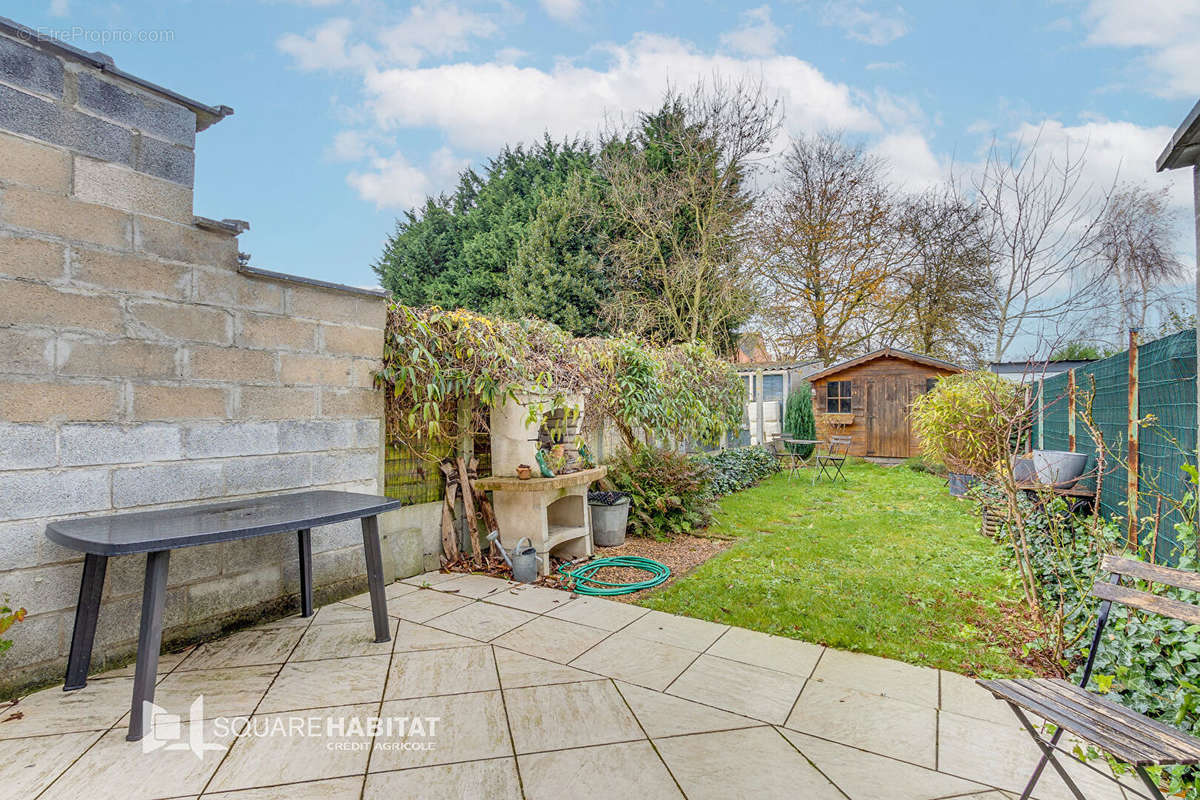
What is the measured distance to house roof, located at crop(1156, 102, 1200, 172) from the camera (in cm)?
189

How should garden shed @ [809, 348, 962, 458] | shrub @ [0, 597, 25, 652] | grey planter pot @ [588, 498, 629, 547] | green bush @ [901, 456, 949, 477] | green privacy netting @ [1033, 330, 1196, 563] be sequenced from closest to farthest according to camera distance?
shrub @ [0, 597, 25, 652], green privacy netting @ [1033, 330, 1196, 563], grey planter pot @ [588, 498, 629, 547], green bush @ [901, 456, 949, 477], garden shed @ [809, 348, 962, 458]

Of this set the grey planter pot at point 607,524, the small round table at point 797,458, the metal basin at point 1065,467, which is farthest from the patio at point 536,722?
the small round table at point 797,458

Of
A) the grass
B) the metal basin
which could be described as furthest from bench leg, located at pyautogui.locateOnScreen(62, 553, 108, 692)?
the metal basin

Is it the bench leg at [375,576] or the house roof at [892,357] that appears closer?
the bench leg at [375,576]

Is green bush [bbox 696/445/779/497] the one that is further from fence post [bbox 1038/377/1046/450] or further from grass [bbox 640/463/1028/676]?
fence post [bbox 1038/377/1046/450]

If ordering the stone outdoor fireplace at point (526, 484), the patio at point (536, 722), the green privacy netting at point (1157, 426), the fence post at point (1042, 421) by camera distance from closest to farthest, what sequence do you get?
the patio at point (536, 722)
the green privacy netting at point (1157, 426)
the stone outdoor fireplace at point (526, 484)
the fence post at point (1042, 421)

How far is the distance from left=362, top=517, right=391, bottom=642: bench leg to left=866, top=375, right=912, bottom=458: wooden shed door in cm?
1245

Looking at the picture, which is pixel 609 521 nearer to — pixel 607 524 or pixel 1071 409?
pixel 607 524

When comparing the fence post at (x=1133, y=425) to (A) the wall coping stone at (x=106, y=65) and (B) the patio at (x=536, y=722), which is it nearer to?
(B) the patio at (x=536, y=722)

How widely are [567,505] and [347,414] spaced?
1.99m

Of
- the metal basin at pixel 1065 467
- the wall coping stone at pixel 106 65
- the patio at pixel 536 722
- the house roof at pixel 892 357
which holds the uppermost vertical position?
the wall coping stone at pixel 106 65

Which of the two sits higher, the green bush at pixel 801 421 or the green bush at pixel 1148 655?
the green bush at pixel 801 421

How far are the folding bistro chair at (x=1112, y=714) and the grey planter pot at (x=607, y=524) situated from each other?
3367 mm

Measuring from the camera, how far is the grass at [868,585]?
2893 millimetres
